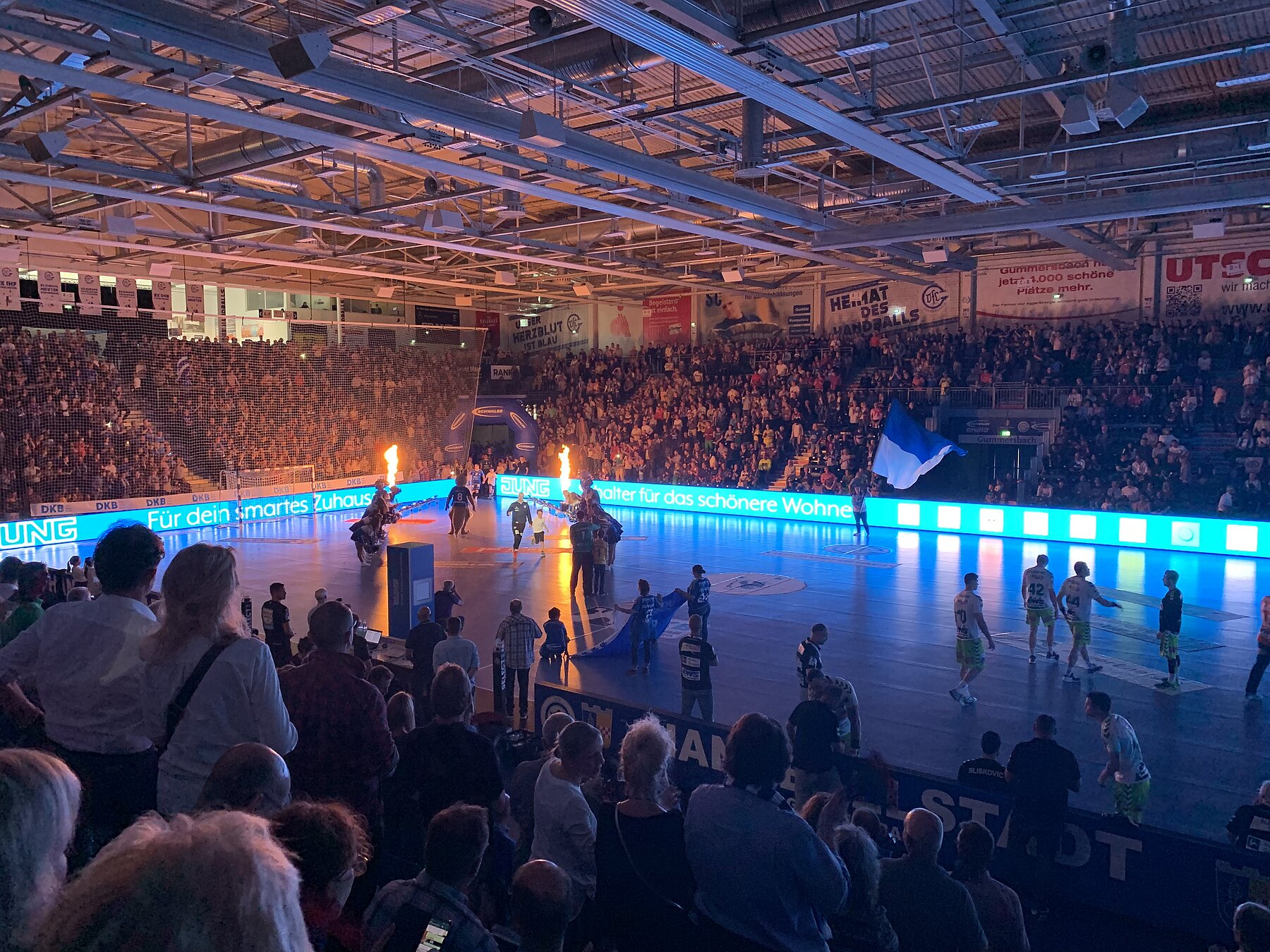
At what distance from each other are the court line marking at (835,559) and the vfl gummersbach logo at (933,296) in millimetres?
13945

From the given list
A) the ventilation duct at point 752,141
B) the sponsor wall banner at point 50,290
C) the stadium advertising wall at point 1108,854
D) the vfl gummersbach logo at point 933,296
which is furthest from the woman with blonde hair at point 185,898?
the vfl gummersbach logo at point 933,296

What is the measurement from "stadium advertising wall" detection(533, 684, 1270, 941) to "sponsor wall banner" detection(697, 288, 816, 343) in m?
29.1

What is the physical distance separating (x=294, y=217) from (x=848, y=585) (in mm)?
13752

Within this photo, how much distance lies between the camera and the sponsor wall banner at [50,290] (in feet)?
75.4

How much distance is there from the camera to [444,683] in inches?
176

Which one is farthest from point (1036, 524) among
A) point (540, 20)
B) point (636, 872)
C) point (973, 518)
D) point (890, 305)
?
point (636, 872)

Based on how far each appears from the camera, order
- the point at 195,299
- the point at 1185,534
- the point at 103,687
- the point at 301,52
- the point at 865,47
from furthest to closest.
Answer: the point at 195,299 → the point at 1185,534 → the point at 865,47 → the point at 301,52 → the point at 103,687

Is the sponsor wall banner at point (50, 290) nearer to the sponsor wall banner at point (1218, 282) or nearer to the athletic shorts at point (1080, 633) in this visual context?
the athletic shorts at point (1080, 633)

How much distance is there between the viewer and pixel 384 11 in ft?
33.1

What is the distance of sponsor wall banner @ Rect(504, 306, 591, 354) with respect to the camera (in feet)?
136

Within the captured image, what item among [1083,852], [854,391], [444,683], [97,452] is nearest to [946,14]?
[1083,852]

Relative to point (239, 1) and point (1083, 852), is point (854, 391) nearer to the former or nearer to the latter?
point (239, 1)

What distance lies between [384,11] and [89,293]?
17.7m

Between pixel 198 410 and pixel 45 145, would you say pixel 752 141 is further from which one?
pixel 198 410
